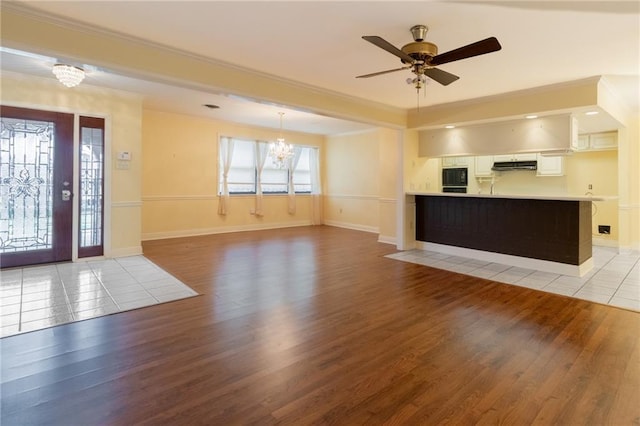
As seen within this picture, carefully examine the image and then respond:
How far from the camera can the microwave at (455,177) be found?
7520mm

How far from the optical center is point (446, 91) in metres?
4.88

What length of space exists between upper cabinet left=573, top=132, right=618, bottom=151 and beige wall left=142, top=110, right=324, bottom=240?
7006 millimetres

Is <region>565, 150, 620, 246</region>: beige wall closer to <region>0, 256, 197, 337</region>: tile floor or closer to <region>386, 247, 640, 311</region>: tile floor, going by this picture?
<region>386, 247, 640, 311</region>: tile floor

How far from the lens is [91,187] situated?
5387 mm

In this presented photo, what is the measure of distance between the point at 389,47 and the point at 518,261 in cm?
401

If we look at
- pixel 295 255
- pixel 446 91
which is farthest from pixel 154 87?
pixel 446 91

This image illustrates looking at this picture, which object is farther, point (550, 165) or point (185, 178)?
point (185, 178)

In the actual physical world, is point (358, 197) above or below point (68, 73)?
below

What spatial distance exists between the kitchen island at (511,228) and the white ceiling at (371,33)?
1706mm

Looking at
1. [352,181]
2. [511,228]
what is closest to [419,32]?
[511,228]

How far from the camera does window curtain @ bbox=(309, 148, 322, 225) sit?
10047mm

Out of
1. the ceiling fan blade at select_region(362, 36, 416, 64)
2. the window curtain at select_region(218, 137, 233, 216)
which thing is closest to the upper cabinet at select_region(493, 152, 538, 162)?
the ceiling fan blade at select_region(362, 36, 416, 64)

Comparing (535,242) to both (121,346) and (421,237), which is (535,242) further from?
(121,346)

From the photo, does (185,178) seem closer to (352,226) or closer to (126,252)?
(126,252)
